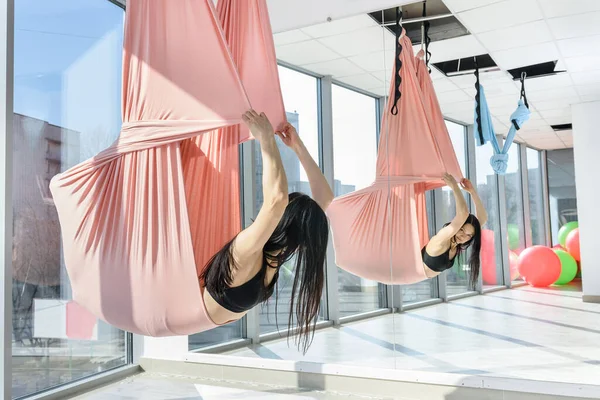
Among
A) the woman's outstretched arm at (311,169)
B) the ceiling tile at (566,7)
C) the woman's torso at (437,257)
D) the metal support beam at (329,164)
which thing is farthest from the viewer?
the metal support beam at (329,164)

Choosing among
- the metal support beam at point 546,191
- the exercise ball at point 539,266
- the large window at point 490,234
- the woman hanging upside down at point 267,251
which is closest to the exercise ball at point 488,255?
the large window at point 490,234

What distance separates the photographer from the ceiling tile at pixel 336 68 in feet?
10.5

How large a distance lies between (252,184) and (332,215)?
84 centimetres

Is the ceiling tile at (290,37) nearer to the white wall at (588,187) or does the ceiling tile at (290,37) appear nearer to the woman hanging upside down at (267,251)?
the white wall at (588,187)

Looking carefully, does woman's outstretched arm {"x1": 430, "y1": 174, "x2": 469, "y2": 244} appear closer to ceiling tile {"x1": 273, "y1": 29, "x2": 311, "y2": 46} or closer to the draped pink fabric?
the draped pink fabric

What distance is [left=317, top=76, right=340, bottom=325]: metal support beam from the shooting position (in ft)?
11.1

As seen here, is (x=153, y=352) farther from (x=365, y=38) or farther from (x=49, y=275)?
(x=365, y=38)

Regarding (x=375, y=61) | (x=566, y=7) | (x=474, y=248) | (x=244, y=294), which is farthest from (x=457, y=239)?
(x=244, y=294)

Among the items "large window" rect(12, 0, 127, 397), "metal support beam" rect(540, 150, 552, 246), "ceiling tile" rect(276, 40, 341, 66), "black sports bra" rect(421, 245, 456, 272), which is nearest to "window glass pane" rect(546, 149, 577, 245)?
"metal support beam" rect(540, 150, 552, 246)

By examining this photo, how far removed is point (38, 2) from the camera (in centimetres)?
287

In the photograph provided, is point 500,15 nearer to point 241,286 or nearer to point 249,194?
point 249,194

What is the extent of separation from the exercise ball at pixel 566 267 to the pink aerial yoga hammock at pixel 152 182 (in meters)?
1.76

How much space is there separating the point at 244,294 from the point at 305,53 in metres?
1.98

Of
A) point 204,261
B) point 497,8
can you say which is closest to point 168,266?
point 204,261
